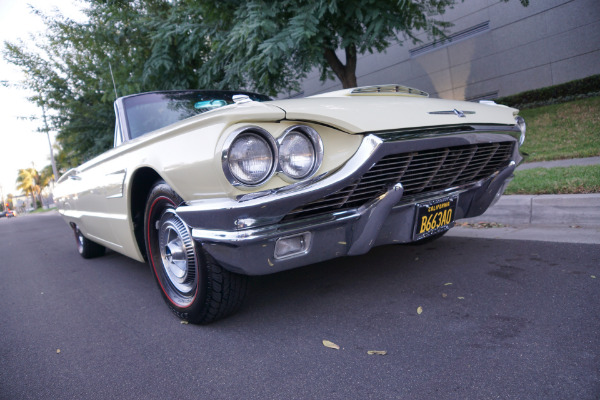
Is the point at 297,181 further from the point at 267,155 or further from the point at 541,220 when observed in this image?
the point at 541,220

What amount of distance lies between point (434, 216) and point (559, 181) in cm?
283

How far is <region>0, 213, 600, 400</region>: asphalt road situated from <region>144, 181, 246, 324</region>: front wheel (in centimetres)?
13

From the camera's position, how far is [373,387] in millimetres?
1649

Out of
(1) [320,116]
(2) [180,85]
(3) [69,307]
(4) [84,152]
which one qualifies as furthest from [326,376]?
(4) [84,152]

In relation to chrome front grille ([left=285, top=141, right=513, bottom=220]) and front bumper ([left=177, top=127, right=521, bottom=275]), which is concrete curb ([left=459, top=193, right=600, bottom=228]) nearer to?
chrome front grille ([left=285, top=141, right=513, bottom=220])

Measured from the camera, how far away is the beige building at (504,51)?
34.2 feet

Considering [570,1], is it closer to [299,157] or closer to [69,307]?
[299,157]

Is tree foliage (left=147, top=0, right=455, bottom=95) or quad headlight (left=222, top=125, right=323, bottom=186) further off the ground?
tree foliage (left=147, top=0, right=455, bottom=95)

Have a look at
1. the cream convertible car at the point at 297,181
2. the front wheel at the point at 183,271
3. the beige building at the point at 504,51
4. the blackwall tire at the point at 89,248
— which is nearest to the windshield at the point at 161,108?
the cream convertible car at the point at 297,181

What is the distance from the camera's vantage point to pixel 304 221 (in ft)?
6.46

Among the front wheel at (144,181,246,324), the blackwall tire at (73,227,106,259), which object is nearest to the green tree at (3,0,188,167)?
the blackwall tire at (73,227,106,259)

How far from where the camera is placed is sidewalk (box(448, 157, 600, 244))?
3.50m

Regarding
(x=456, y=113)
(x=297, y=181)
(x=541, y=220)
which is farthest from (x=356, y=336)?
(x=541, y=220)

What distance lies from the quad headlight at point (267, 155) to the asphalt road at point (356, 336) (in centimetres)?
84
